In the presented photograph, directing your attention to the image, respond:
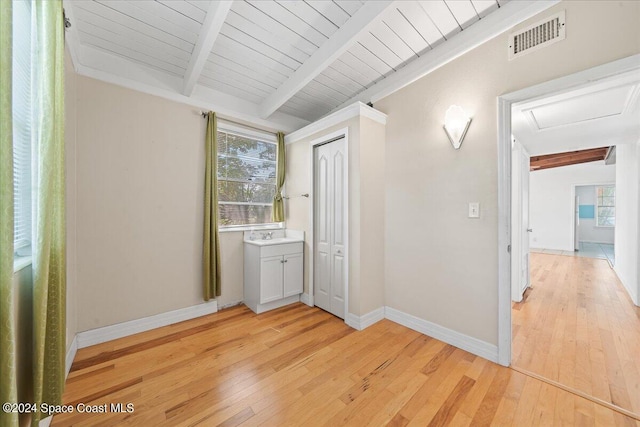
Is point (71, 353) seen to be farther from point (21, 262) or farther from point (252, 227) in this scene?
point (252, 227)

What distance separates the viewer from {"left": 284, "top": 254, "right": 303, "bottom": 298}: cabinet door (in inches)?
124

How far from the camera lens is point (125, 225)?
95.3 inches

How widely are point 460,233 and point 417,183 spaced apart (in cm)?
66

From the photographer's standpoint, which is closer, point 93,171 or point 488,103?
point 488,103

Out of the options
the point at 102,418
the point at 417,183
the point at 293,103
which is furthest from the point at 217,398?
the point at 293,103

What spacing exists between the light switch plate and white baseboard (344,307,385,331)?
144cm

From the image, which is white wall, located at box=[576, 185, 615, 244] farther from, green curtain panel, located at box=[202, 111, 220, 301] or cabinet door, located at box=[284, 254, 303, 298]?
green curtain panel, located at box=[202, 111, 220, 301]

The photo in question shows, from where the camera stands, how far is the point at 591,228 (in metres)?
8.98

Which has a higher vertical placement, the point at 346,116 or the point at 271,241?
the point at 346,116

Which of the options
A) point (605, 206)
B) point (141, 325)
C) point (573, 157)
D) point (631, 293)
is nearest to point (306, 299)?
point (141, 325)

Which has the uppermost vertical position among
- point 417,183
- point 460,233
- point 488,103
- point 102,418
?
point 488,103

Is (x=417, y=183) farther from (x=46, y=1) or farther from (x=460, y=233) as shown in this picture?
(x=46, y=1)

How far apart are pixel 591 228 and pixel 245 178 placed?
1258cm

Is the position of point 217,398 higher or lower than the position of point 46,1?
lower
